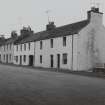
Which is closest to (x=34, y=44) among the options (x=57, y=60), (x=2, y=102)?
(x=57, y=60)

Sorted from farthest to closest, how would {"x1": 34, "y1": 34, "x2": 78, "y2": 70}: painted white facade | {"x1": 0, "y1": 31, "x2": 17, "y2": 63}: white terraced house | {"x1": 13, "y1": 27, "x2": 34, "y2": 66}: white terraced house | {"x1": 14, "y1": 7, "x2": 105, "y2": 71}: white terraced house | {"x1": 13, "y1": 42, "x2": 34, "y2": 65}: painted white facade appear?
{"x1": 0, "y1": 31, "x2": 17, "y2": 63}: white terraced house → {"x1": 13, "y1": 27, "x2": 34, "y2": 66}: white terraced house → {"x1": 13, "y1": 42, "x2": 34, "y2": 65}: painted white facade → {"x1": 34, "y1": 34, "x2": 78, "y2": 70}: painted white facade → {"x1": 14, "y1": 7, "x2": 105, "y2": 71}: white terraced house

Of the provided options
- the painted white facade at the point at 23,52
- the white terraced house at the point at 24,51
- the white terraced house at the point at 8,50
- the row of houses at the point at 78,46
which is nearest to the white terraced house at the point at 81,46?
the row of houses at the point at 78,46

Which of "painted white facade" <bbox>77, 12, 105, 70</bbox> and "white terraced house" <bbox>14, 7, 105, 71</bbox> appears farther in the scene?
"painted white facade" <bbox>77, 12, 105, 70</bbox>

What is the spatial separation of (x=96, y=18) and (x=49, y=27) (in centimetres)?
1359

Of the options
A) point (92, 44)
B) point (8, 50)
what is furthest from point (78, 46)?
point (8, 50)

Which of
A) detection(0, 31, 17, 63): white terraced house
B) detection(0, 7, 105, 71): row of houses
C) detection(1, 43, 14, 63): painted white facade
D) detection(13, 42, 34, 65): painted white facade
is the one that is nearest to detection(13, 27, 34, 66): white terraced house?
detection(13, 42, 34, 65): painted white facade

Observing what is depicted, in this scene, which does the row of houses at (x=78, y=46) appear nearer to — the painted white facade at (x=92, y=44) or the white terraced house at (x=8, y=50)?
the painted white facade at (x=92, y=44)

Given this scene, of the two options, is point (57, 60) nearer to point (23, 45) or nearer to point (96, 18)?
point (96, 18)

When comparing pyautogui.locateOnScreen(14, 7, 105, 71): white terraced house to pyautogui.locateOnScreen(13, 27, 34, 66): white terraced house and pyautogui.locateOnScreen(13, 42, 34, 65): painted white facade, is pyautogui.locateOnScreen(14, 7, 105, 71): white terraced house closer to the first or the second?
pyautogui.locateOnScreen(13, 42, 34, 65): painted white facade

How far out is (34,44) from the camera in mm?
42156

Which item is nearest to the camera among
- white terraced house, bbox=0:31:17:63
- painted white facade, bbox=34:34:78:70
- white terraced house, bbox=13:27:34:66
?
painted white facade, bbox=34:34:78:70

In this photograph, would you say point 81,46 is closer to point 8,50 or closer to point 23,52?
point 23,52

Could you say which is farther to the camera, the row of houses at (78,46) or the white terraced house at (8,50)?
the white terraced house at (8,50)

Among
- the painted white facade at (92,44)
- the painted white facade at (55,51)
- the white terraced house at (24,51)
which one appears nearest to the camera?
the painted white facade at (92,44)
